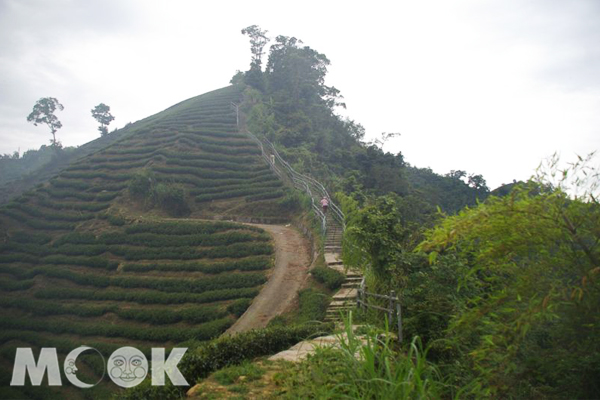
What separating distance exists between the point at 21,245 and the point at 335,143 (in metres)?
31.6

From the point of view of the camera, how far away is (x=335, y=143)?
142 feet

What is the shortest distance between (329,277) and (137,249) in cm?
1374

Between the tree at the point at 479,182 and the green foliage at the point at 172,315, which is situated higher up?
the tree at the point at 479,182

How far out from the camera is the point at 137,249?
22172mm

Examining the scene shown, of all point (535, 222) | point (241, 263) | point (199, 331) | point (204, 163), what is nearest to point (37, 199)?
point (204, 163)

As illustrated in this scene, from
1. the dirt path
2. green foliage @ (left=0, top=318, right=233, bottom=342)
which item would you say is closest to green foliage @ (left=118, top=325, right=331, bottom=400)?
the dirt path

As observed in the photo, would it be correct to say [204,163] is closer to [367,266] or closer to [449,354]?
[367,266]

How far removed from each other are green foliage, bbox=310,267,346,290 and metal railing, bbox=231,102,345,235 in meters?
3.07

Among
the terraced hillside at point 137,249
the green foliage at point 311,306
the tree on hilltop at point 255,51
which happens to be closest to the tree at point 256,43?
the tree on hilltop at point 255,51

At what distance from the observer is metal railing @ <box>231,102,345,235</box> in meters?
20.0

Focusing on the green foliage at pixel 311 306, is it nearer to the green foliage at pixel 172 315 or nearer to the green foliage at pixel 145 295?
the green foliage at pixel 145 295

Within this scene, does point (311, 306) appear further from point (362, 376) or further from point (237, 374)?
point (362, 376)

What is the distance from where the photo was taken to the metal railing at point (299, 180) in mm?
19953

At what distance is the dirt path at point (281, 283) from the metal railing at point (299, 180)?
6.56 ft
